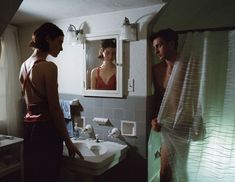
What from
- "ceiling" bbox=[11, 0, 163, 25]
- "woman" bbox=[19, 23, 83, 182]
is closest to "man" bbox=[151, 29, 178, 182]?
"ceiling" bbox=[11, 0, 163, 25]

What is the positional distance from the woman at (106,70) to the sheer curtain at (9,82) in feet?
2.87

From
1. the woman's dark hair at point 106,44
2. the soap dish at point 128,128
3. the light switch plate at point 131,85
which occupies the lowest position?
the soap dish at point 128,128

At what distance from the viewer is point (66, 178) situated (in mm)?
2189

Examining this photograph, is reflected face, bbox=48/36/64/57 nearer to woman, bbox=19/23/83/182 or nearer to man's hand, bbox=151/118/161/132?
woman, bbox=19/23/83/182

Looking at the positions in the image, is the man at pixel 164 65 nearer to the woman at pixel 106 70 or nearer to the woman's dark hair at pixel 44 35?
the woman at pixel 106 70

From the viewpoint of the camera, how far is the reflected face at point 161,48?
1.74 metres

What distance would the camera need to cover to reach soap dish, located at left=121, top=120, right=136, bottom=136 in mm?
1878

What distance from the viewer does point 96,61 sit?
6.61 feet

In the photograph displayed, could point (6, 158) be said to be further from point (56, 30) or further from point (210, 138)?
point (210, 138)

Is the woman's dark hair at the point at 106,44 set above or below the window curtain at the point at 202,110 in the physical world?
above

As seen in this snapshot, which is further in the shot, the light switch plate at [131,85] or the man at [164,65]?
the light switch plate at [131,85]

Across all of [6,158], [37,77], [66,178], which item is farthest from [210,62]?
[6,158]

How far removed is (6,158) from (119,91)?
1107 millimetres

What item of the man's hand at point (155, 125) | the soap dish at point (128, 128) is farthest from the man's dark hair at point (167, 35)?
the soap dish at point (128, 128)
